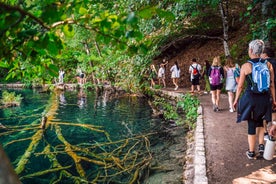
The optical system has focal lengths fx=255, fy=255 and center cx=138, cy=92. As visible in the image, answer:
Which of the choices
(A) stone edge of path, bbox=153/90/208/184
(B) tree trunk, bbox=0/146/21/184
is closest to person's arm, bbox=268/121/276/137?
(A) stone edge of path, bbox=153/90/208/184

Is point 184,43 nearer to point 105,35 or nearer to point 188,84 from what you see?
point 188,84

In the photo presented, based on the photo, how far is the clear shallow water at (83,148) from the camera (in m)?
6.57

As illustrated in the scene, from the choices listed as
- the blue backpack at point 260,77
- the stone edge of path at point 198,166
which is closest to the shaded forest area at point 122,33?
the blue backpack at point 260,77

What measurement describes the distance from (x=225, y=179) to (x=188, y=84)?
1433 centimetres

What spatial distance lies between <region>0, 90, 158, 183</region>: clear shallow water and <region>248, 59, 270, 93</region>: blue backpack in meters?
3.55

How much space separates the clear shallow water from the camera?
657 centimetres

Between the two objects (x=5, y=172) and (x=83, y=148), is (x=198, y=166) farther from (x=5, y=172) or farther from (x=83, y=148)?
(x=83, y=148)

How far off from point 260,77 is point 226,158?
1764mm

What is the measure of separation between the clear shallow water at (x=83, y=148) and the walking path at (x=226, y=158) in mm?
1870

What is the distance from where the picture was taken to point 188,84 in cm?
1823

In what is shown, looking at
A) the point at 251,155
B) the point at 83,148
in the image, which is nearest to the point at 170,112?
the point at 83,148

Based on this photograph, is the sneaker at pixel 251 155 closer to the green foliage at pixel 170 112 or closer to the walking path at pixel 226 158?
the walking path at pixel 226 158

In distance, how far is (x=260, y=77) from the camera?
14.3 feet

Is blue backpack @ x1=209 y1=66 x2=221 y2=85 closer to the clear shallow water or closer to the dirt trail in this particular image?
the dirt trail
